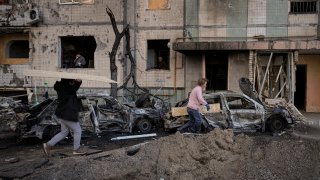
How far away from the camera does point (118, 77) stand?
22.6 metres

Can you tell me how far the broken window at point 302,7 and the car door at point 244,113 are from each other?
9.01m

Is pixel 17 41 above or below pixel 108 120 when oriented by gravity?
above

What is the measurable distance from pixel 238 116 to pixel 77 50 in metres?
12.2

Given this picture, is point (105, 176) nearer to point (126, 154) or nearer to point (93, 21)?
point (126, 154)

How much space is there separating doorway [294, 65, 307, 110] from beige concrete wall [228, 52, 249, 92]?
3.52m

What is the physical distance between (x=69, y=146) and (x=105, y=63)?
34.0ft

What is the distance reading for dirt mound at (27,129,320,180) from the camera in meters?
9.12

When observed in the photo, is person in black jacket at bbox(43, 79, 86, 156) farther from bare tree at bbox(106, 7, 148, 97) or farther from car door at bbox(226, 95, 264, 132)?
bare tree at bbox(106, 7, 148, 97)

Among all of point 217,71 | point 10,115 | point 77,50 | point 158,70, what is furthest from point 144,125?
point 77,50

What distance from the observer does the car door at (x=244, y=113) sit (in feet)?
49.2

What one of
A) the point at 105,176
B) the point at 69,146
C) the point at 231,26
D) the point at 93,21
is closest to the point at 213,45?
the point at 231,26

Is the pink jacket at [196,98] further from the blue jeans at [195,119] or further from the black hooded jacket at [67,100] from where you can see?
the black hooded jacket at [67,100]

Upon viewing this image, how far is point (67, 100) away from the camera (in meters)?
10.6

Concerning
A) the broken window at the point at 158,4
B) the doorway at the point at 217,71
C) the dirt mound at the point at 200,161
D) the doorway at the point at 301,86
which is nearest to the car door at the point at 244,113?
the dirt mound at the point at 200,161
